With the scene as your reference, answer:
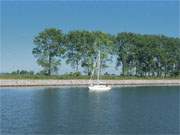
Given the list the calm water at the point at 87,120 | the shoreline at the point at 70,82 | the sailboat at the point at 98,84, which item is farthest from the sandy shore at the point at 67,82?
the calm water at the point at 87,120

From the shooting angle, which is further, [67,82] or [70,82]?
[70,82]

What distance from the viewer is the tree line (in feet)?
356

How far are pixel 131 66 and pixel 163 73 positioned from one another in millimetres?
12964

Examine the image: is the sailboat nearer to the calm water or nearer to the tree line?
the tree line

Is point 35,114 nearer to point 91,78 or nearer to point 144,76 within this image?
point 91,78

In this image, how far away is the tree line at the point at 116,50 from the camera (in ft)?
356

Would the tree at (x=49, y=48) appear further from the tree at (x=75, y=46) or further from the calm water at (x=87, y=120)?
the calm water at (x=87, y=120)

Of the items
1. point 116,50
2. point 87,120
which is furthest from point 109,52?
point 87,120

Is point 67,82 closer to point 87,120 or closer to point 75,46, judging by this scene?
point 75,46

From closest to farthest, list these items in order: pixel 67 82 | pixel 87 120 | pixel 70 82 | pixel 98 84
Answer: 1. pixel 87 120
2. pixel 98 84
3. pixel 67 82
4. pixel 70 82

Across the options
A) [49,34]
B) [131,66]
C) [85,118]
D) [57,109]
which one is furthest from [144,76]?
[85,118]

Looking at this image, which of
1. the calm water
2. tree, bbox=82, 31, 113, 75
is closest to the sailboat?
tree, bbox=82, 31, 113, 75

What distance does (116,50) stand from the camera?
394 ft

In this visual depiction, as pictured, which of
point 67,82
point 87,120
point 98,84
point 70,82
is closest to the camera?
point 87,120
